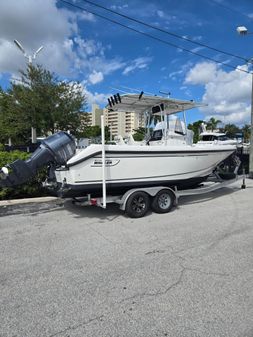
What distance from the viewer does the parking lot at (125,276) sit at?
9.16ft

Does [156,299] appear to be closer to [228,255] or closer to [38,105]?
[228,255]

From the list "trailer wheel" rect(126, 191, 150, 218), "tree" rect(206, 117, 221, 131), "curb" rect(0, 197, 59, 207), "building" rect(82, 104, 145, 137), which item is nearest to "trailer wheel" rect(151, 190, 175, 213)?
"trailer wheel" rect(126, 191, 150, 218)

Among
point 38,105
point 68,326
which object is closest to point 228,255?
point 68,326

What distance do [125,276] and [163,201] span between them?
3.56 metres

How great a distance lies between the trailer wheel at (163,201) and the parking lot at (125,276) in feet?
1.19

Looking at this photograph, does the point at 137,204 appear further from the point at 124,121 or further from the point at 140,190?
the point at 124,121

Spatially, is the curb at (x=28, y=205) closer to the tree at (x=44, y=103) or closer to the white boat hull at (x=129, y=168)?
the white boat hull at (x=129, y=168)

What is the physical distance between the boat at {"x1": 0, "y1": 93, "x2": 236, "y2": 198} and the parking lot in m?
0.86

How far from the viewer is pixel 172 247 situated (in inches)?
188

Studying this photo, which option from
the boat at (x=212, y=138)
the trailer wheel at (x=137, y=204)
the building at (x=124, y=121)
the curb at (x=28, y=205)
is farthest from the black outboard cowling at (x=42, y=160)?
the boat at (x=212, y=138)

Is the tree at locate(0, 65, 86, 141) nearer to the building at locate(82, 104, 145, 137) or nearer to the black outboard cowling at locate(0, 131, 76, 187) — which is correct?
the building at locate(82, 104, 145, 137)

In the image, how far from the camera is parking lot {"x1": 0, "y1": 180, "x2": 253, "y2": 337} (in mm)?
2791

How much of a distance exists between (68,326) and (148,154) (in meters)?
4.60

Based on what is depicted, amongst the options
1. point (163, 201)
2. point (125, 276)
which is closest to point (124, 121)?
point (163, 201)
